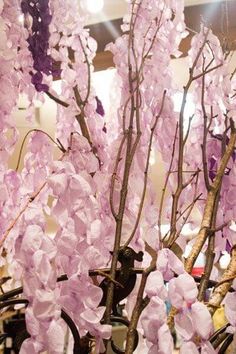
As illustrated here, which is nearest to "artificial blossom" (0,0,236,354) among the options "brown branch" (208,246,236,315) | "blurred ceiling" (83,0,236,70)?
"brown branch" (208,246,236,315)

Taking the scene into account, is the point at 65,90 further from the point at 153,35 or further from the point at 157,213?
the point at 157,213

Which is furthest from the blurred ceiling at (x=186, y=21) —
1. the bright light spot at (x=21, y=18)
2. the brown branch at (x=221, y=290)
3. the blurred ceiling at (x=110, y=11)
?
the brown branch at (x=221, y=290)

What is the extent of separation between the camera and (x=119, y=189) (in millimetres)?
1283

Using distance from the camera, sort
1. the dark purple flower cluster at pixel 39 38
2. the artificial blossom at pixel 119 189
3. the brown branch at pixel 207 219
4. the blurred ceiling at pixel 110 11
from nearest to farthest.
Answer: the artificial blossom at pixel 119 189 < the brown branch at pixel 207 219 < the dark purple flower cluster at pixel 39 38 < the blurred ceiling at pixel 110 11

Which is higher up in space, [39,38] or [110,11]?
[110,11]

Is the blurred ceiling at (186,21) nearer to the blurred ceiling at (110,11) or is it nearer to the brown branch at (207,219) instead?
the blurred ceiling at (110,11)

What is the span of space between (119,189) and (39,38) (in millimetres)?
373

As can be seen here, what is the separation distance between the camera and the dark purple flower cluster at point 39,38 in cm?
135

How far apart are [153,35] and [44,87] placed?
0.37 metres

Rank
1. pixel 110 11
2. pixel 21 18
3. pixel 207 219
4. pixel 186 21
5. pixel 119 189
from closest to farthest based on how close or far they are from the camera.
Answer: pixel 207 219
pixel 119 189
pixel 21 18
pixel 186 21
pixel 110 11

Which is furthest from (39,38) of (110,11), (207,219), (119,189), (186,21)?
(110,11)

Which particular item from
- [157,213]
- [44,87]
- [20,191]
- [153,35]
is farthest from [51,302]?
[153,35]

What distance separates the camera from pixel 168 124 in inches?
57.4

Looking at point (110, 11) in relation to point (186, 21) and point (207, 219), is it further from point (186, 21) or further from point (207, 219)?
point (207, 219)
